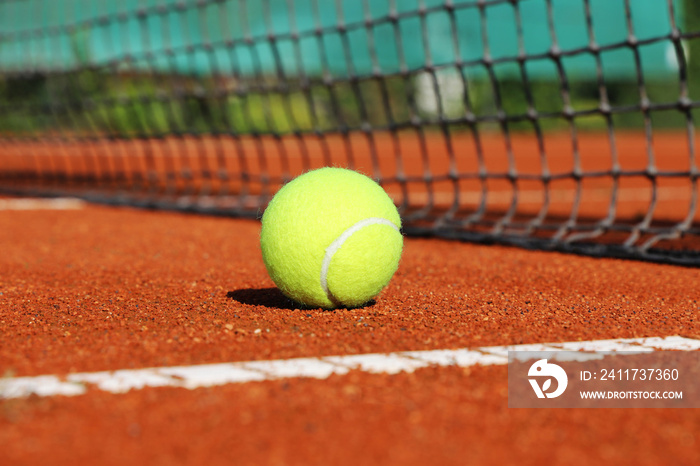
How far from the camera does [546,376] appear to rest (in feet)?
7.06

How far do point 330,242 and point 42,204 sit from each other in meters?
5.49

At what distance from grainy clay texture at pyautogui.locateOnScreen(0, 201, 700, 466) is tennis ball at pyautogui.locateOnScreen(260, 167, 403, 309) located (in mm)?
107

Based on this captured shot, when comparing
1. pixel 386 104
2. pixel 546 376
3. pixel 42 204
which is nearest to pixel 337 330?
pixel 546 376

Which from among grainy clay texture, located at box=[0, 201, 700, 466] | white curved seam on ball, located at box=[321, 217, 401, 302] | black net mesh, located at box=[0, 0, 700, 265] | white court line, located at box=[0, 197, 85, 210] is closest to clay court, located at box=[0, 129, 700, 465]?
grainy clay texture, located at box=[0, 201, 700, 466]

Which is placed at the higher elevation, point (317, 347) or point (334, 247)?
point (334, 247)

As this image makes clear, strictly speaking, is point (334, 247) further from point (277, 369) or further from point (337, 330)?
point (277, 369)

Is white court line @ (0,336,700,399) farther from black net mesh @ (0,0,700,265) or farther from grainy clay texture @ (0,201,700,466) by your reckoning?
black net mesh @ (0,0,700,265)

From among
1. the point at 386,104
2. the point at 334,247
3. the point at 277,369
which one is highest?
the point at 386,104

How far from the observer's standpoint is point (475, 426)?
179 cm

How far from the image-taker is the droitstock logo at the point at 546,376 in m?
2.03

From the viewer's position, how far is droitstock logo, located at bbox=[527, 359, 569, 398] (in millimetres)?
2033

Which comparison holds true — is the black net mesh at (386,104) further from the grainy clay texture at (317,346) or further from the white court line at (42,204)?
the grainy clay texture at (317,346)

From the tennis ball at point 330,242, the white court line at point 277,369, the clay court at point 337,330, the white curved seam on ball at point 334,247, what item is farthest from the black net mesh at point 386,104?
the white court line at point 277,369

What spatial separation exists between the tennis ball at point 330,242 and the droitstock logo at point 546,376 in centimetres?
→ 83
